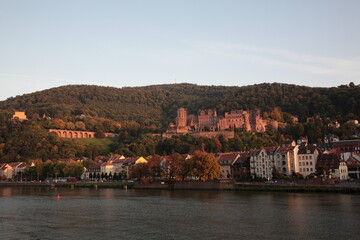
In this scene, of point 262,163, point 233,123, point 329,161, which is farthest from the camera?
point 233,123

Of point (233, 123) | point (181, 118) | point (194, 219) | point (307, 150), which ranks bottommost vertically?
point (194, 219)

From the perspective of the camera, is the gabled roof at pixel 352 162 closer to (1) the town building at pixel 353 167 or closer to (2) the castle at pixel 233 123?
(1) the town building at pixel 353 167

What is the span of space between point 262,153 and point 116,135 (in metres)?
93.9

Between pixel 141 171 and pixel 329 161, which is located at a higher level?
pixel 329 161

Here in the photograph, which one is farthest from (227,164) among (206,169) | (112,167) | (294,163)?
(112,167)

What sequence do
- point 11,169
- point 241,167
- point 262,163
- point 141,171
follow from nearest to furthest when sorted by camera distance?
point 262,163, point 141,171, point 241,167, point 11,169

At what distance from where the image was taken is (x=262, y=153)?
72.8 metres

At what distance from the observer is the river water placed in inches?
1232

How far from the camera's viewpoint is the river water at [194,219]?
3128cm

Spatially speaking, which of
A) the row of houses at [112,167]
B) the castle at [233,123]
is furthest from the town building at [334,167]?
the castle at [233,123]

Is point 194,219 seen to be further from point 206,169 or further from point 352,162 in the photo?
point 352,162

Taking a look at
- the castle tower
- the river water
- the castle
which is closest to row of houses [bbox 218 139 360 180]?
the river water

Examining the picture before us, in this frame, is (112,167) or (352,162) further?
(112,167)

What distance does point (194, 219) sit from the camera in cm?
3784
